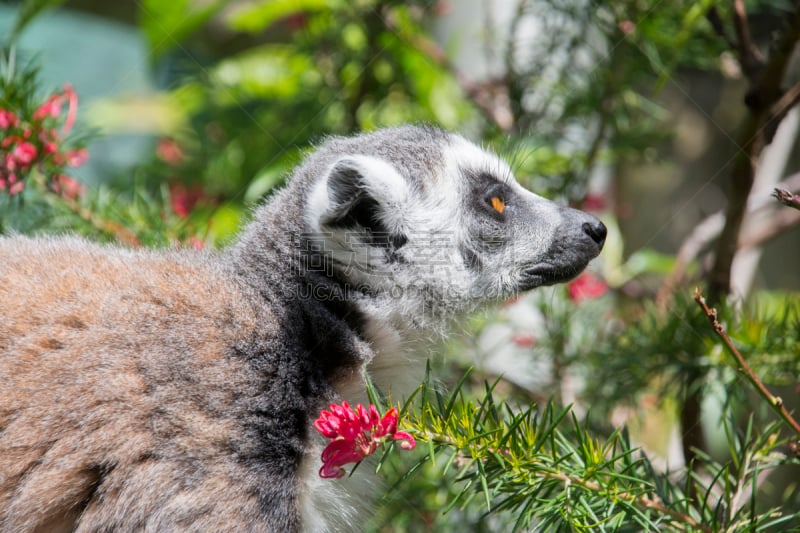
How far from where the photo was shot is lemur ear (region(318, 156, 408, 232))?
6.85 ft

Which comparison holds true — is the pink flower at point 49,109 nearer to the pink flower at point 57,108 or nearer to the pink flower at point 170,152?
the pink flower at point 57,108

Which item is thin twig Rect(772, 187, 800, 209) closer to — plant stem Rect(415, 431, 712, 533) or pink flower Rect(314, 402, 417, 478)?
plant stem Rect(415, 431, 712, 533)

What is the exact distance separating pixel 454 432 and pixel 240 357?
1.97 ft

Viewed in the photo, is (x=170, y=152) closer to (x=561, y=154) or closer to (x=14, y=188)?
(x=14, y=188)

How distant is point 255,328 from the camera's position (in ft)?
6.22

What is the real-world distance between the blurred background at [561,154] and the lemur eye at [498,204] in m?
0.37

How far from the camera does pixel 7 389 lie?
69.1 inches

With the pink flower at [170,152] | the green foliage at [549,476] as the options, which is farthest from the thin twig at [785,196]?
the pink flower at [170,152]

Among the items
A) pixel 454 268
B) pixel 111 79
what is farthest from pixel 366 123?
pixel 111 79

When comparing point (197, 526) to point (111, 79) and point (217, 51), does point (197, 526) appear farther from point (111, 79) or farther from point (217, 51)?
point (111, 79)

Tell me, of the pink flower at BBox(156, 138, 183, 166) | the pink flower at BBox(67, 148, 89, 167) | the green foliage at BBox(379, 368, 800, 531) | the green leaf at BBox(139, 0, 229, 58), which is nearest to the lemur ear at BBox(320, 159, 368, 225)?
the green foliage at BBox(379, 368, 800, 531)

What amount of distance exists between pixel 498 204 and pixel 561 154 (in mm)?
1121

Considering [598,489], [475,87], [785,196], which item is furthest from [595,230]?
[475,87]

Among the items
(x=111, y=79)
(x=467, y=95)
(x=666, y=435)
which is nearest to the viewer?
(x=467, y=95)
